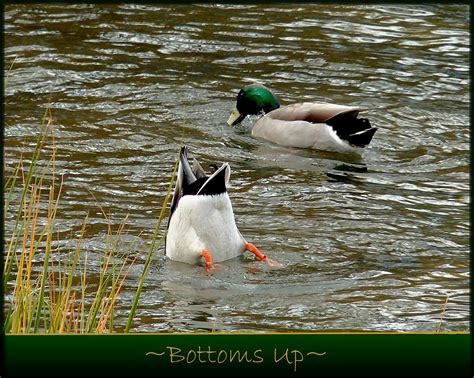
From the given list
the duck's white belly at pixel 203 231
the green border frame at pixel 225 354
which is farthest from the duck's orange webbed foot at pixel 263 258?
the green border frame at pixel 225 354

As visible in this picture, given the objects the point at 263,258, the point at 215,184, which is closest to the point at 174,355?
the point at 215,184

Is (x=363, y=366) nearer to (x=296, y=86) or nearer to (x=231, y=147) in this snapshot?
(x=231, y=147)

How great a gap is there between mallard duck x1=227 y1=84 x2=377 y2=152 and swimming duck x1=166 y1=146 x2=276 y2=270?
140 inches

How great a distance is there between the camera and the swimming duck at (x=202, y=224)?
8.26 m

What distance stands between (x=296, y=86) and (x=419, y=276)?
5.80m

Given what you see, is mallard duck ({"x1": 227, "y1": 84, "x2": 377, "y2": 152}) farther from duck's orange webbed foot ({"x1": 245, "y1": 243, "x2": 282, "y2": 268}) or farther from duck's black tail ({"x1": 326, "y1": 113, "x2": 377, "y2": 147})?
duck's orange webbed foot ({"x1": 245, "y1": 243, "x2": 282, "y2": 268})

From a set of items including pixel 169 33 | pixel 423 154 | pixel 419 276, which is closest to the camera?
pixel 419 276

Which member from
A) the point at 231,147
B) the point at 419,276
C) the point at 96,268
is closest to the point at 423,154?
the point at 231,147

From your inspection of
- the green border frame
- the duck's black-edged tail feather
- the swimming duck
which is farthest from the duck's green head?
the green border frame

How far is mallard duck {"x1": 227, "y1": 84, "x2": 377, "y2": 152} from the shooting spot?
1184 centimetres

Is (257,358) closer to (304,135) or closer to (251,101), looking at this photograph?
(304,135)

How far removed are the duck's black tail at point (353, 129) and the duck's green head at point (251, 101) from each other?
92 centimetres

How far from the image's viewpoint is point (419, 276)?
8.11m

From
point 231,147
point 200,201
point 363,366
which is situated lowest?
point 231,147
